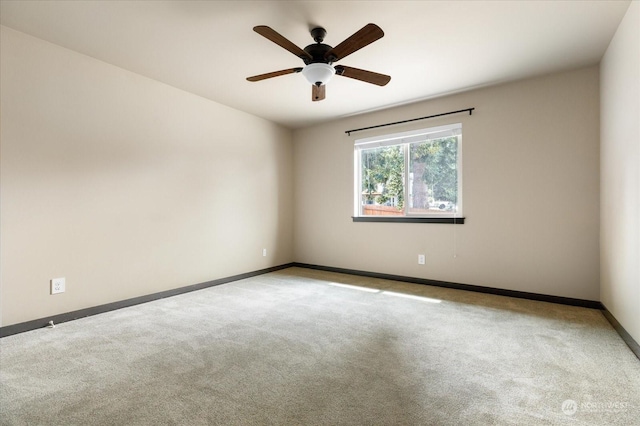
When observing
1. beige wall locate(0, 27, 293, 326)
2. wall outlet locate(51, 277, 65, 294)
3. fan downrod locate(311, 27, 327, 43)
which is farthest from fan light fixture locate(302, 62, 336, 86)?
wall outlet locate(51, 277, 65, 294)

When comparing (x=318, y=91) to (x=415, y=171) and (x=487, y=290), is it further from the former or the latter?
(x=487, y=290)

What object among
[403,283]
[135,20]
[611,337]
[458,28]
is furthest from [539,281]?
[135,20]

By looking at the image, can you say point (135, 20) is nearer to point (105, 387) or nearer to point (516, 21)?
point (105, 387)

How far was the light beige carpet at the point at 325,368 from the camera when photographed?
1.46 metres

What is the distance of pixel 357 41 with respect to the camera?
2141 mm

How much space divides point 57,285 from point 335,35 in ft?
10.5

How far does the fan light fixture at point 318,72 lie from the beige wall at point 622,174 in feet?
6.78

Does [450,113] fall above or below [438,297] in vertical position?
above

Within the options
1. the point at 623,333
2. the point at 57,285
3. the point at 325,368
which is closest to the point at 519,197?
the point at 623,333

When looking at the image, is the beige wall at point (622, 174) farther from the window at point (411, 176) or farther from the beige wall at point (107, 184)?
the beige wall at point (107, 184)

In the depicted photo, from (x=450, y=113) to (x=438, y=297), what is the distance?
7.37ft

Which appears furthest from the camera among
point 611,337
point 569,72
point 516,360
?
point 569,72

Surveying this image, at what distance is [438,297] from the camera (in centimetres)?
346

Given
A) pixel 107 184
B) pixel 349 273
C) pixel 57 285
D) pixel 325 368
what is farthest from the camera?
pixel 349 273
